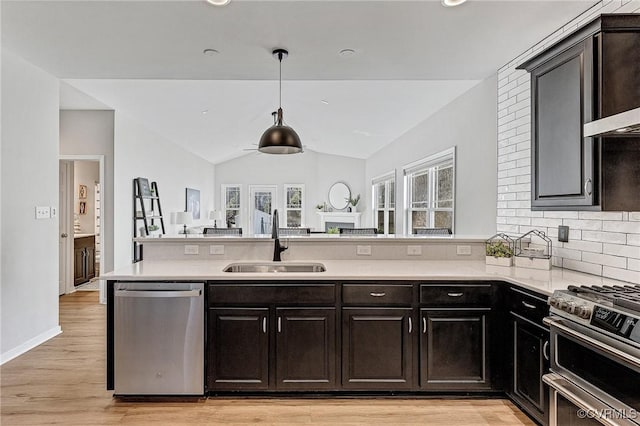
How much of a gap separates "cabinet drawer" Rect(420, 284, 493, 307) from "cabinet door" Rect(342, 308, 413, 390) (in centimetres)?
17

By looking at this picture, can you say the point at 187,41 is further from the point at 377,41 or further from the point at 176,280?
the point at 176,280

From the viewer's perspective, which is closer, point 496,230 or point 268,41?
point 268,41

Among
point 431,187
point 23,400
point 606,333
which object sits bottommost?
point 23,400

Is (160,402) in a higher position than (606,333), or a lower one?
lower

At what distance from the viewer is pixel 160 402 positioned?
260 cm

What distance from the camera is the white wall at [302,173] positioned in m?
10.8

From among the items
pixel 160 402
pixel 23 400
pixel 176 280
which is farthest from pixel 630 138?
pixel 23 400

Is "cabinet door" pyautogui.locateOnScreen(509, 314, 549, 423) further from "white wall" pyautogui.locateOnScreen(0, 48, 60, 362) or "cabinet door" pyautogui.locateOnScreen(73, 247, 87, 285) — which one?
"cabinet door" pyautogui.locateOnScreen(73, 247, 87, 285)

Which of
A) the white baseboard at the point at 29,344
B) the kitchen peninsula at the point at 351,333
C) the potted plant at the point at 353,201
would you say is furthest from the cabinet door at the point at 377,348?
the potted plant at the point at 353,201

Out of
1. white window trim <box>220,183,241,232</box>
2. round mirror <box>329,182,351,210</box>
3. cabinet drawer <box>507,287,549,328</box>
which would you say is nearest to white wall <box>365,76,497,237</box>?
cabinet drawer <box>507,287,549,328</box>

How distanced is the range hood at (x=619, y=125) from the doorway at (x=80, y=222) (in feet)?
18.0

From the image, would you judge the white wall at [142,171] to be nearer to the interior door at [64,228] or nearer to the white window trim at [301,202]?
the interior door at [64,228]

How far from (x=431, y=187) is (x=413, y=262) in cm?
259

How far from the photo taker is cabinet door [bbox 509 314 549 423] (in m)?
2.16
